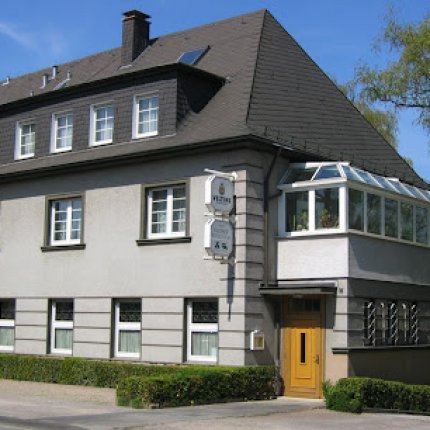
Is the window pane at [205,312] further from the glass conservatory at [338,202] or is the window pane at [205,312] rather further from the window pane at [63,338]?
the window pane at [63,338]

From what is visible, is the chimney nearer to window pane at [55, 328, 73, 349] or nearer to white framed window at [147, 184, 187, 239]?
white framed window at [147, 184, 187, 239]

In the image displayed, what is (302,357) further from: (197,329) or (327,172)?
(327,172)

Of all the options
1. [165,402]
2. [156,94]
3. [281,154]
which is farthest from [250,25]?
[165,402]

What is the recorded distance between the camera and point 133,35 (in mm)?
27156

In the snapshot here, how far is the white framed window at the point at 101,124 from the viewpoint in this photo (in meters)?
23.4

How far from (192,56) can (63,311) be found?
8.59m

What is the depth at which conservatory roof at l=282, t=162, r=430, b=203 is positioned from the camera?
19.8 m

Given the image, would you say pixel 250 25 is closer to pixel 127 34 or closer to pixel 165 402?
pixel 127 34

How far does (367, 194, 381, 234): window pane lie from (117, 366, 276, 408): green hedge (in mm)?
4296

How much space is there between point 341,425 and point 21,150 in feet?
49.0

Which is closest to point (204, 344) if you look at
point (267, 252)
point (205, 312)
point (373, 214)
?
point (205, 312)

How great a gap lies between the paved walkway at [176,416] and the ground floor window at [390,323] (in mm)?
2472

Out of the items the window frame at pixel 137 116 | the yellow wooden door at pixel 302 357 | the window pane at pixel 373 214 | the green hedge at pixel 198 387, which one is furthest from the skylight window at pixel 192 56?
the green hedge at pixel 198 387

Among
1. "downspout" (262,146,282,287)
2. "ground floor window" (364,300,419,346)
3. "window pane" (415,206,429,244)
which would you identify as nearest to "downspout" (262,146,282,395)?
"downspout" (262,146,282,287)
